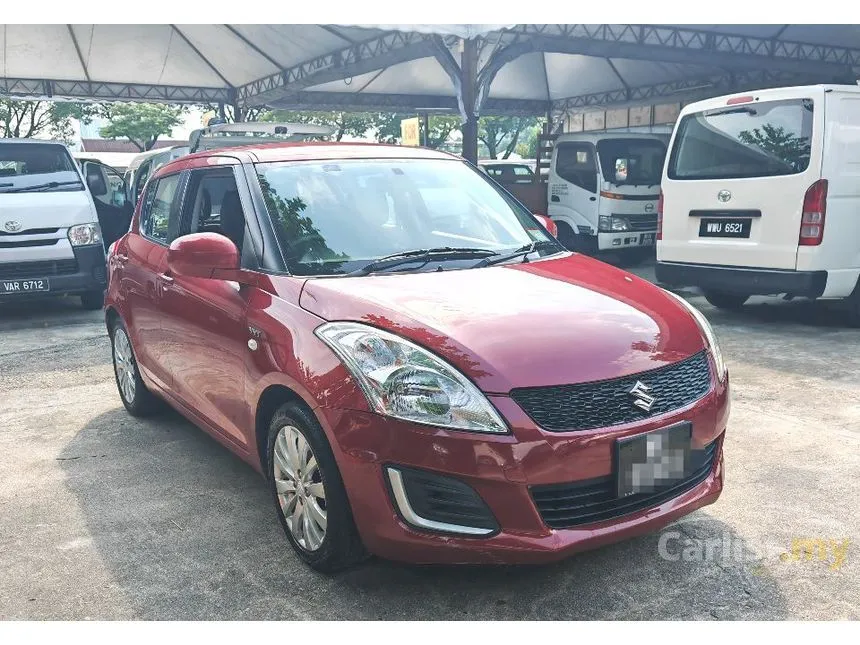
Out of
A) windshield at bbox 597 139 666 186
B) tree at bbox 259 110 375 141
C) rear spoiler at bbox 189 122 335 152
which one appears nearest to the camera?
rear spoiler at bbox 189 122 335 152

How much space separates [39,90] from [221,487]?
19.6m

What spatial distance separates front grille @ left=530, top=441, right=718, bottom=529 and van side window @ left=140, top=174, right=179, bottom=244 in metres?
2.64

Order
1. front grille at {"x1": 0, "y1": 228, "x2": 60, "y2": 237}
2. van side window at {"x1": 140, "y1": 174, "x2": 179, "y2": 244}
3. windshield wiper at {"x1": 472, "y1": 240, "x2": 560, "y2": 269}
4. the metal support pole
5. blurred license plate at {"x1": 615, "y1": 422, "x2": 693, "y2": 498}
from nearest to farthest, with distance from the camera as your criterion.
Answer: blurred license plate at {"x1": 615, "y1": 422, "x2": 693, "y2": 498}
windshield wiper at {"x1": 472, "y1": 240, "x2": 560, "y2": 269}
van side window at {"x1": 140, "y1": 174, "x2": 179, "y2": 244}
front grille at {"x1": 0, "y1": 228, "x2": 60, "y2": 237}
the metal support pole

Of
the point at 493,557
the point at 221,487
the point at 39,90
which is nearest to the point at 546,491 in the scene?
the point at 493,557

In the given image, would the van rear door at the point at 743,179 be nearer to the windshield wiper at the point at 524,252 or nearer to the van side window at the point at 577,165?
the windshield wiper at the point at 524,252

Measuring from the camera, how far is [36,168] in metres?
8.23

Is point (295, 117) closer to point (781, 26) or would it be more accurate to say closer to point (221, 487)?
point (781, 26)

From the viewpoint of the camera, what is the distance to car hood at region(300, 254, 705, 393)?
2400 millimetres

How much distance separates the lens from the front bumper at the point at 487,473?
230 cm

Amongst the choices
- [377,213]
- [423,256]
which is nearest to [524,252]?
[423,256]

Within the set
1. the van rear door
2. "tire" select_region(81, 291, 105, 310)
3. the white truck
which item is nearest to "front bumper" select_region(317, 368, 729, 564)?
the van rear door

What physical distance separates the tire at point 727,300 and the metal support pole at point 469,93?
5940 mm

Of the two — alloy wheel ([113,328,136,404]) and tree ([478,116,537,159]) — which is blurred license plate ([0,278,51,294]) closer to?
alloy wheel ([113,328,136,404])

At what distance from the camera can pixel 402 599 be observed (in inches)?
103
